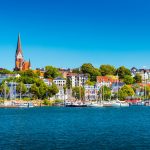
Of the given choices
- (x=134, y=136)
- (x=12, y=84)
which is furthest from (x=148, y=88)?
(x=134, y=136)

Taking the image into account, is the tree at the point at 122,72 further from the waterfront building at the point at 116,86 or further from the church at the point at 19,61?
A: the church at the point at 19,61

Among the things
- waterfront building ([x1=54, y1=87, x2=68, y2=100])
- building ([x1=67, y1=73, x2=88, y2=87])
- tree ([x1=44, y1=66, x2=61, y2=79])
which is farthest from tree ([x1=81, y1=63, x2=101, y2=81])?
waterfront building ([x1=54, y1=87, x2=68, y2=100])

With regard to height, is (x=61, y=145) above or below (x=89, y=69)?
below

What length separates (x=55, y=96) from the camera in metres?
123

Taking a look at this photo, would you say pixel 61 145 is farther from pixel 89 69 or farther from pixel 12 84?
pixel 89 69

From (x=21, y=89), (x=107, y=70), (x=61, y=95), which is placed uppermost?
(x=107, y=70)

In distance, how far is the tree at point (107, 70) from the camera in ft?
547

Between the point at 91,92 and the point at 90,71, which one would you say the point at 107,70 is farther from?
the point at 91,92

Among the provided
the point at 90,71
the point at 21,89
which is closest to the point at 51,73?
the point at 90,71

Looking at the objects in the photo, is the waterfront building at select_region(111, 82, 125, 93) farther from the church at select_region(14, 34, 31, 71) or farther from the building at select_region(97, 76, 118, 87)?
the church at select_region(14, 34, 31, 71)

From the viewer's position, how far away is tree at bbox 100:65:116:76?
166587 mm

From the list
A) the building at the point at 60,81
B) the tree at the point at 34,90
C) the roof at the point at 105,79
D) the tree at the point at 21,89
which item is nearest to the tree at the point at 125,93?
the roof at the point at 105,79

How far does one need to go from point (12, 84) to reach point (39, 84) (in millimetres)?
6767

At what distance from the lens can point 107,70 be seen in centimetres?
16712
